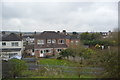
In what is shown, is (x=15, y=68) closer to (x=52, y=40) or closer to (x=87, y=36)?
(x=87, y=36)

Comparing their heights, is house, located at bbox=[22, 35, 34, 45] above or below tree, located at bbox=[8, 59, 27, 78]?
above

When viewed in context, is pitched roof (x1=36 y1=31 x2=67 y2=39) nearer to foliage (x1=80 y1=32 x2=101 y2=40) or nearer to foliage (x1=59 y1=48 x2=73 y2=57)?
foliage (x1=80 y1=32 x2=101 y2=40)

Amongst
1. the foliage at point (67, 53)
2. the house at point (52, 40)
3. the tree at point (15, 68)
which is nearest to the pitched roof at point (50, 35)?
the house at point (52, 40)

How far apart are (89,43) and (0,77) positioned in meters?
5.12

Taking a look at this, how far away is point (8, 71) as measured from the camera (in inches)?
160

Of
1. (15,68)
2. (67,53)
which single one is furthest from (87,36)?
(15,68)

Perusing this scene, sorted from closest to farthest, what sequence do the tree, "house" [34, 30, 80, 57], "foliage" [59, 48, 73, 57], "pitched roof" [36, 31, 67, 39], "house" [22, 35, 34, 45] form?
the tree, "foliage" [59, 48, 73, 57], "house" [34, 30, 80, 57], "pitched roof" [36, 31, 67, 39], "house" [22, 35, 34, 45]

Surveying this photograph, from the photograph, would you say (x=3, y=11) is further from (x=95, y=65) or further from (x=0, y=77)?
(x=95, y=65)

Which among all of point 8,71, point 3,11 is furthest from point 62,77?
point 3,11

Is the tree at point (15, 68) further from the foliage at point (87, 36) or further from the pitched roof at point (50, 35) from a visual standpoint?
the pitched roof at point (50, 35)

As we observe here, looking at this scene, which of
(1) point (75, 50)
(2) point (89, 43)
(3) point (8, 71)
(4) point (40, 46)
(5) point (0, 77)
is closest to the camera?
(5) point (0, 77)

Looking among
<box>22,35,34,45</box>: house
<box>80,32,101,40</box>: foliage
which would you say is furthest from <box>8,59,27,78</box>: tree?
<box>22,35,34,45</box>: house

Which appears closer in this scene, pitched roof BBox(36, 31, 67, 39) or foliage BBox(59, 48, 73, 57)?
foliage BBox(59, 48, 73, 57)

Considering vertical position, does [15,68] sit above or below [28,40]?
below
